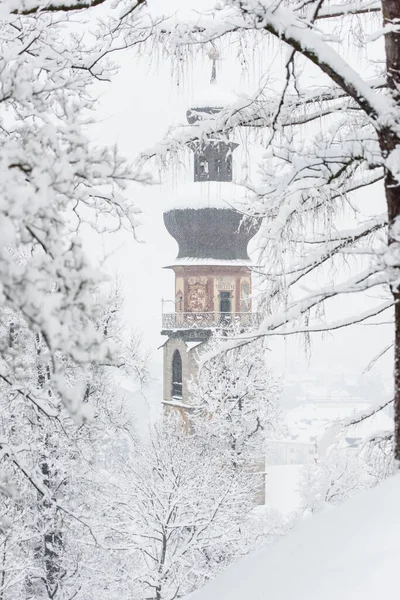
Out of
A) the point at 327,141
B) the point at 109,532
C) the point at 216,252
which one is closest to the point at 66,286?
the point at 327,141

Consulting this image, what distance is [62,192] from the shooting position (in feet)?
7.84

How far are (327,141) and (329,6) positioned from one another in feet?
3.19

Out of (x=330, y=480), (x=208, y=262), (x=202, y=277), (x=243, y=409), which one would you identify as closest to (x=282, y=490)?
(x=330, y=480)

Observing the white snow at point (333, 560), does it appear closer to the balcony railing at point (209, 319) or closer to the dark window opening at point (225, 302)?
the balcony railing at point (209, 319)

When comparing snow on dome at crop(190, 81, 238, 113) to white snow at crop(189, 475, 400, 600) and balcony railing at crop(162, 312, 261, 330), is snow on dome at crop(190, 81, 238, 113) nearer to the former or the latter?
balcony railing at crop(162, 312, 261, 330)

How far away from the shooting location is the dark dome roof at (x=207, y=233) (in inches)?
1025

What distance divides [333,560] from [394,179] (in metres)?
2.16

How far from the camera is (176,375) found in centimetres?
2933

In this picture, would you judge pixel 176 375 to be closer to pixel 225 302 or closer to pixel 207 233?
pixel 225 302

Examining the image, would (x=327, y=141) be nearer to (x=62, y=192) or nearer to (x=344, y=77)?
(x=344, y=77)

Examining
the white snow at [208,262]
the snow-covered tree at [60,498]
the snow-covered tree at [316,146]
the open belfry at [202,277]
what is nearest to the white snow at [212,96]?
the open belfry at [202,277]

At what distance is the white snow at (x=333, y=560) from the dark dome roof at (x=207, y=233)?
70.2ft

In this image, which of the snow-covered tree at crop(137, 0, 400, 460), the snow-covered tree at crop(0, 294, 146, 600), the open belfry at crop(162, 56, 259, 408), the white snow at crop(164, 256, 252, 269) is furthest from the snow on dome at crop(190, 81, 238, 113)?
the snow-covered tree at crop(137, 0, 400, 460)

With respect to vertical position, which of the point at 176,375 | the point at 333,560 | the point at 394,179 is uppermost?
the point at 394,179
